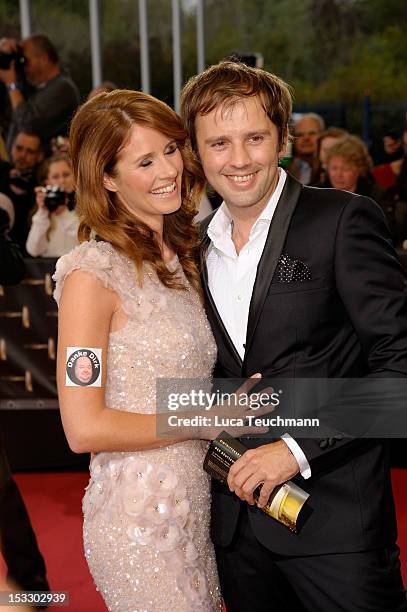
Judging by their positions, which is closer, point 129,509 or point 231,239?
point 129,509

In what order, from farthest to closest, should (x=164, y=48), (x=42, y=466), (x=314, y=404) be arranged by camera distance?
(x=164, y=48) < (x=42, y=466) < (x=314, y=404)

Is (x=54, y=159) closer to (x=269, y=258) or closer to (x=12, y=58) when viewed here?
(x=12, y=58)

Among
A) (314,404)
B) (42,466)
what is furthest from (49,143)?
(314,404)

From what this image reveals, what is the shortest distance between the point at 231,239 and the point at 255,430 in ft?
1.45

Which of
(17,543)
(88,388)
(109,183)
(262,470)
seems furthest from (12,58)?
(262,470)

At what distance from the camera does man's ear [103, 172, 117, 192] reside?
188 centimetres

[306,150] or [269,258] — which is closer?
[269,258]

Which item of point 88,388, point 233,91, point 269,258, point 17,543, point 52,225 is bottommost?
point 17,543

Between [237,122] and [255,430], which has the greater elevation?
[237,122]

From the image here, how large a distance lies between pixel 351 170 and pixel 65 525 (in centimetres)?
262

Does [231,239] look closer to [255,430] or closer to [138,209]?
[138,209]

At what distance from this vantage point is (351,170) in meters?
5.02

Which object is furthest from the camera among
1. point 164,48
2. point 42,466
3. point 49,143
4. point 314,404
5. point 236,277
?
point 164,48

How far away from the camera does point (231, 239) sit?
1948 millimetres
